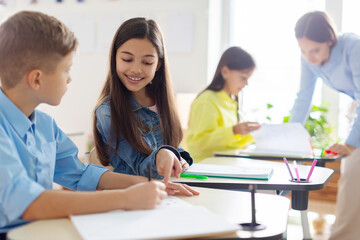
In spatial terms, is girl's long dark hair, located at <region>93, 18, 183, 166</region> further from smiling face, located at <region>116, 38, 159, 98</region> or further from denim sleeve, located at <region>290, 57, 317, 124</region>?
denim sleeve, located at <region>290, 57, 317, 124</region>

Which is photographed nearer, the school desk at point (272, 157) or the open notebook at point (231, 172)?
the open notebook at point (231, 172)

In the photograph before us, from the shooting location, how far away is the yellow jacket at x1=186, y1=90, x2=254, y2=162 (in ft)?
7.97

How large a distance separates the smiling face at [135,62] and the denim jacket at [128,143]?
0.31 ft

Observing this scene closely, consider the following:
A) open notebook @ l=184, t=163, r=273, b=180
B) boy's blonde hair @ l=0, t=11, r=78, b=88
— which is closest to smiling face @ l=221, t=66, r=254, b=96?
open notebook @ l=184, t=163, r=273, b=180

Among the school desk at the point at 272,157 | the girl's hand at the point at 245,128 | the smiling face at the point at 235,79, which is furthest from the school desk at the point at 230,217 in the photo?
the smiling face at the point at 235,79

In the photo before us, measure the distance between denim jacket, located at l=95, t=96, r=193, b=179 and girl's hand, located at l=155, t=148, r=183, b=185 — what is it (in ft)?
0.35

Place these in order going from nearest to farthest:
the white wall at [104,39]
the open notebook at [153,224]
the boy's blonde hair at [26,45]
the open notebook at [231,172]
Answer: the open notebook at [153,224] < the boy's blonde hair at [26,45] < the open notebook at [231,172] < the white wall at [104,39]

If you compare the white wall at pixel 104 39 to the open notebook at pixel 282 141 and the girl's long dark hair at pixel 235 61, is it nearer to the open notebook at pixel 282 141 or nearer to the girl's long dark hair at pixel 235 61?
the girl's long dark hair at pixel 235 61

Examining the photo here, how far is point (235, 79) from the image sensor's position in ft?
8.84

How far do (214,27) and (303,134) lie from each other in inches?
88.5

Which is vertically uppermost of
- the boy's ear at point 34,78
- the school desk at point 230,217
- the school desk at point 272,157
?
the boy's ear at point 34,78

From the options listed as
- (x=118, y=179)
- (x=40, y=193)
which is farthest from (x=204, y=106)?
(x=40, y=193)

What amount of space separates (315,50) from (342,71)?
0.66ft

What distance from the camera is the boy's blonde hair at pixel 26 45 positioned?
1.02 m
